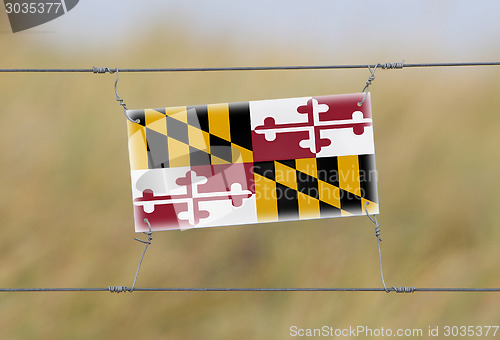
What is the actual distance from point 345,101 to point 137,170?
2.38 feet

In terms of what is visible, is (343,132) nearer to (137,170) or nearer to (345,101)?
(345,101)


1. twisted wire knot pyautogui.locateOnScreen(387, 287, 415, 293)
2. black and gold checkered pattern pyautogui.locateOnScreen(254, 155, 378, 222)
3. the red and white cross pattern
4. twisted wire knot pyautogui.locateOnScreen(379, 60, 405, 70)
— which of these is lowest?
twisted wire knot pyautogui.locateOnScreen(387, 287, 415, 293)

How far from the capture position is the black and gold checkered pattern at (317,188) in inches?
102

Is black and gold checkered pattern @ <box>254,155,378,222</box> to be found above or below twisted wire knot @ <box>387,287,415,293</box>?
above

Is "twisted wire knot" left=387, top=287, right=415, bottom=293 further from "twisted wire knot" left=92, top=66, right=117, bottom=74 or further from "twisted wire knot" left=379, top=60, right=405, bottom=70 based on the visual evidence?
"twisted wire knot" left=92, top=66, right=117, bottom=74

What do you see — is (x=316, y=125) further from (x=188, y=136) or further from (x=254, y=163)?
(x=188, y=136)

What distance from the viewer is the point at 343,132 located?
2.60 m

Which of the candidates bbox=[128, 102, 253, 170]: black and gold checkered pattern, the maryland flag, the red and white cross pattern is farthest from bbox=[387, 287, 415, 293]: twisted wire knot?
bbox=[128, 102, 253, 170]: black and gold checkered pattern

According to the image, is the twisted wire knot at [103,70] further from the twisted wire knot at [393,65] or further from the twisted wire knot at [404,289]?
the twisted wire knot at [404,289]

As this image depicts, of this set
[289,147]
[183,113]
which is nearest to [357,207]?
[289,147]

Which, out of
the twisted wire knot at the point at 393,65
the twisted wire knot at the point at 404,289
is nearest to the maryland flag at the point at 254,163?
the twisted wire knot at the point at 393,65

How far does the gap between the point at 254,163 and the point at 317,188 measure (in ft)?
0.74

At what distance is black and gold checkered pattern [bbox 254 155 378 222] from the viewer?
260 centimetres

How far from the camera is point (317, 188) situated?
2.61m
